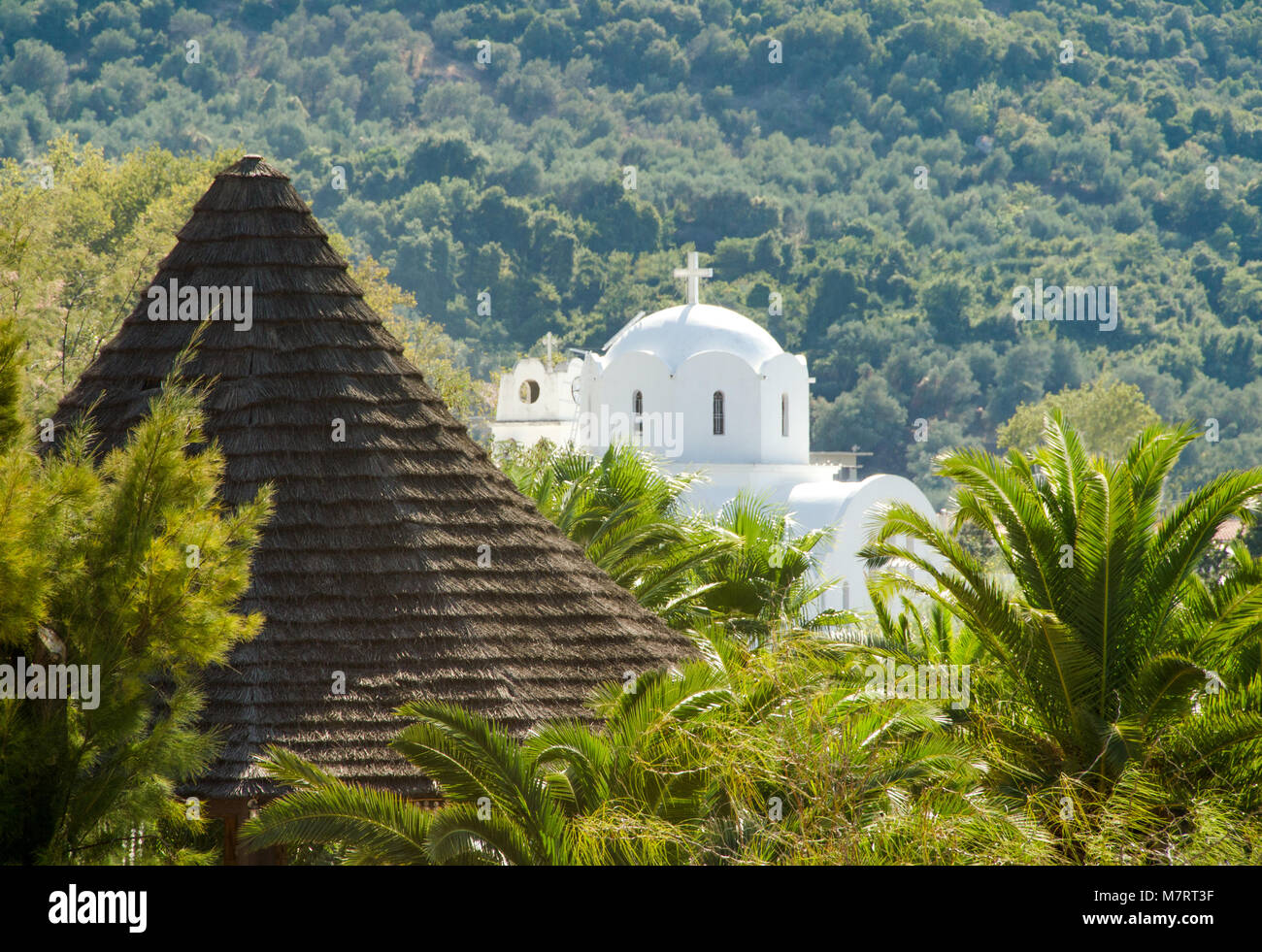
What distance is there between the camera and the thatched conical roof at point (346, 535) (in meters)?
11.2

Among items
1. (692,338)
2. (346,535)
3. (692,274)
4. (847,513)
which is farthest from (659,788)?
(692,274)

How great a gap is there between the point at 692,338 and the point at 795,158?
77.3 meters

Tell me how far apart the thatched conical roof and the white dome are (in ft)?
109

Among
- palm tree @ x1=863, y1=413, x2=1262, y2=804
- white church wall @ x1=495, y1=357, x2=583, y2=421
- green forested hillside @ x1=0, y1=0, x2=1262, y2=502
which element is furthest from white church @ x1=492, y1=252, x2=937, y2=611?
green forested hillside @ x1=0, y1=0, x2=1262, y2=502

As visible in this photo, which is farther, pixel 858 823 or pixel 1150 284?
pixel 1150 284

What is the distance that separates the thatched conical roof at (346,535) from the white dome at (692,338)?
33.2 metres

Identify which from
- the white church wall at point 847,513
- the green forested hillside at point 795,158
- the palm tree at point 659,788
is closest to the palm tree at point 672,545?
the palm tree at point 659,788

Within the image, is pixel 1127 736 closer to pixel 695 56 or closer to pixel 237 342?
pixel 237 342

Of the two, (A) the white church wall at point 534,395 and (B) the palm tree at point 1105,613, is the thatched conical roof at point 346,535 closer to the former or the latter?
(B) the palm tree at point 1105,613

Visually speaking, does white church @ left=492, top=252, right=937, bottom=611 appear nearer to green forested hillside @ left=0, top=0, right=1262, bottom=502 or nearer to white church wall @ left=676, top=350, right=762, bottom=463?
white church wall @ left=676, top=350, right=762, bottom=463

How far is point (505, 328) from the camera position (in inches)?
3964

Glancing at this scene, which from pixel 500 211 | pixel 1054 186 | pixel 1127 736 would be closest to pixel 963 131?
pixel 1054 186

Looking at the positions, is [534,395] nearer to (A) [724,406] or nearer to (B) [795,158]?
(A) [724,406]
